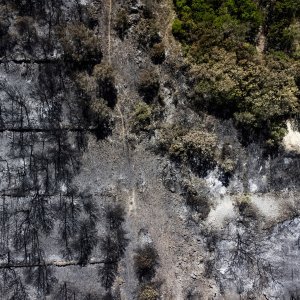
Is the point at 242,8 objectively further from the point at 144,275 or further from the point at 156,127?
the point at 144,275

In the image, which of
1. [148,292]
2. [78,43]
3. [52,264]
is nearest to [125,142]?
[78,43]

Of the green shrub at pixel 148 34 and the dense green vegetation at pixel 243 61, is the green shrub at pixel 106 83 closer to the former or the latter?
the green shrub at pixel 148 34

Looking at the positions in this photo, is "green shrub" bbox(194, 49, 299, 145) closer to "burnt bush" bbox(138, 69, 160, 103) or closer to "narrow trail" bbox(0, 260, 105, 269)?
"burnt bush" bbox(138, 69, 160, 103)

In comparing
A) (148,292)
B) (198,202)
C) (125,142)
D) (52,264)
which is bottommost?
(148,292)

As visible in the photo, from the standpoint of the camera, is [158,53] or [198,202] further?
[198,202]

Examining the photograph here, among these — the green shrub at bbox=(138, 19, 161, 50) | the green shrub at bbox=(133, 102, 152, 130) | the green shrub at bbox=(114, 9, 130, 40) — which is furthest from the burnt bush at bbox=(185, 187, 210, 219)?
the green shrub at bbox=(114, 9, 130, 40)

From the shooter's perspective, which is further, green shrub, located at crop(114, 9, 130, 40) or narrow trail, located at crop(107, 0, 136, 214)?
narrow trail, located at crop(107, 0, 136, 214)

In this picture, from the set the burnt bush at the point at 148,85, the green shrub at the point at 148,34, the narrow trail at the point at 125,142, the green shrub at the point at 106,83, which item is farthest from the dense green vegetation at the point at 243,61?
the green shrub at the point at 106,83

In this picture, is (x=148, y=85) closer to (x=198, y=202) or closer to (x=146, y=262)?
(x=198, y=202)
